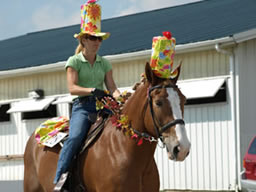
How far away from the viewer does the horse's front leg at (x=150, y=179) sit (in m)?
4.98

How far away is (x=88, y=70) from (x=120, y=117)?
878 millimetres

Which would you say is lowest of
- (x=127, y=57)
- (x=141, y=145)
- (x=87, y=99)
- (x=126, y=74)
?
(x=141, y=145)

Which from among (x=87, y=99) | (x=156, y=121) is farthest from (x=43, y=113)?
(x=156, y=121)

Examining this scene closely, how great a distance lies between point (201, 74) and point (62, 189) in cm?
722

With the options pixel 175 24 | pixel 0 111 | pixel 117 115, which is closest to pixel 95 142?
pixel 117 115

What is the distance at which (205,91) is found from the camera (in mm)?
11625

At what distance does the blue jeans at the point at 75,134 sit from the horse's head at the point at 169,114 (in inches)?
46.7

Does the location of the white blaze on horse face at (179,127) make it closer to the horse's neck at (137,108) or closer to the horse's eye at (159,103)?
the horse's eye at (159,103)

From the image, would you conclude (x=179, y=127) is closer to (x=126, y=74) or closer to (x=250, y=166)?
(x=250, y=166)

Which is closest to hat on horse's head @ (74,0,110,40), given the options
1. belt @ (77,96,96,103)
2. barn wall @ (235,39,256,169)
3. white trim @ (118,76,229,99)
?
belt @ (77,96,96,103)

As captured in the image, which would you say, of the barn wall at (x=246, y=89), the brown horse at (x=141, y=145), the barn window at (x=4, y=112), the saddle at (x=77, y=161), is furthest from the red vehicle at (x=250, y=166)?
the barn window at (x=4, y=112)

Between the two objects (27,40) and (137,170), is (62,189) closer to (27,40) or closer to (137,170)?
(137,170)

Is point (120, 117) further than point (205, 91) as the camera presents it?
No

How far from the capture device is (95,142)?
5379 millimetres
